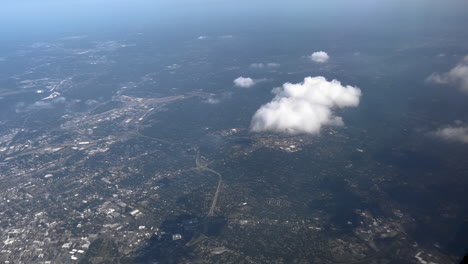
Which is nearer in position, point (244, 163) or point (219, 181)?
point (219, 181)

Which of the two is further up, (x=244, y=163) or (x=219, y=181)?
(x=244, y=163)

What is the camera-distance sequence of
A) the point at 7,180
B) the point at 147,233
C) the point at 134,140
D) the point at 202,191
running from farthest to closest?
the point at 134,140 < the point at 7,180 < the point at 202,191 < the point at 147,233

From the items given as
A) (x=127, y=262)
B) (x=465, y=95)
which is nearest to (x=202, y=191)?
(x=127, y=262)

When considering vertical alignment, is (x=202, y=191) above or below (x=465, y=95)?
below

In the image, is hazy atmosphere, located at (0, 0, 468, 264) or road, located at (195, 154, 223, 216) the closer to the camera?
hazy atmosphere, located at (0, 0, 468, 264)

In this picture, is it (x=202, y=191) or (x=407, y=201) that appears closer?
(x=407, y=201)

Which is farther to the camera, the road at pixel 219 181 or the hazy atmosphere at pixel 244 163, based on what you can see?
the road at pixel 219 181

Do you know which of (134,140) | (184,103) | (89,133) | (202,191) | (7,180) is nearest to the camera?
(202,191)

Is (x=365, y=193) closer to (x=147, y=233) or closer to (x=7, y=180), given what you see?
(x=147, y=233)

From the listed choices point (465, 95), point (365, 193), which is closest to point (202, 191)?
point (365, 193)
